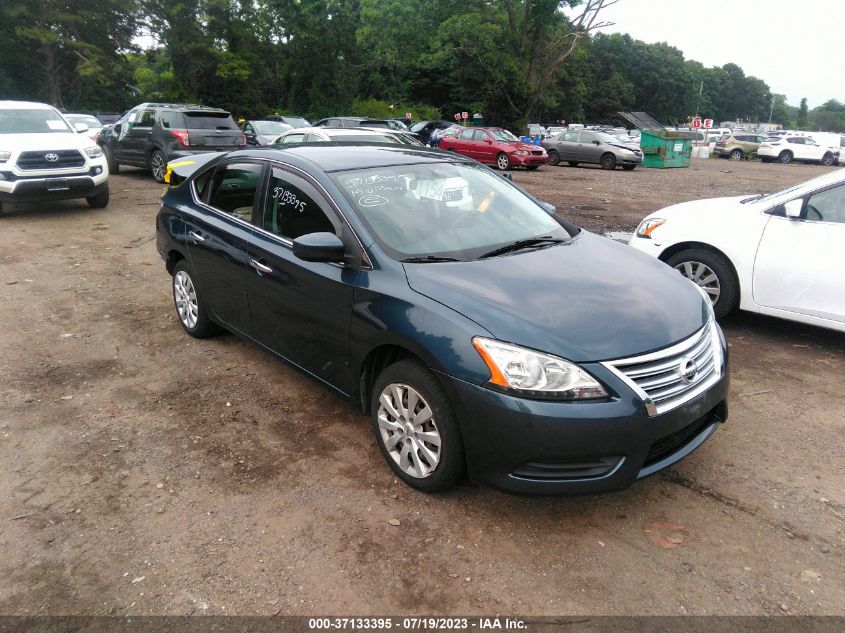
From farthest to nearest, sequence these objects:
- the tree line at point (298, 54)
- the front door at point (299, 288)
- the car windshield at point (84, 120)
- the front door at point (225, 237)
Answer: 1. the tree line at point (298, 54)
2. the car windshield at point (84, 120)
3. the front door at point (225, 237)
4. the front door at point (299, 288)

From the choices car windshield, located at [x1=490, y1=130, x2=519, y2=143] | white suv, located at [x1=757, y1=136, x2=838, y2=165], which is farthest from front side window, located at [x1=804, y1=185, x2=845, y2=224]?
white suv, located at [x1=757, y1=136, x2=838, y2=165]

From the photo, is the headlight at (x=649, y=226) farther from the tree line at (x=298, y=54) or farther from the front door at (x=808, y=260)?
the tree line at (x=298, y=54)

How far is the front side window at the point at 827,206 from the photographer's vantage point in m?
4.85

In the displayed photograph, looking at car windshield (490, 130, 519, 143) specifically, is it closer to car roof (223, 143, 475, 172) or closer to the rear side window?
the rear side window

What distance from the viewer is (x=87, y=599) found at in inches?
100

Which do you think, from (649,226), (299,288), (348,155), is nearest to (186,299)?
(299,288)

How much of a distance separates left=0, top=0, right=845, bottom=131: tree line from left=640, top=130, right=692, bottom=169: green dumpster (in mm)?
16793

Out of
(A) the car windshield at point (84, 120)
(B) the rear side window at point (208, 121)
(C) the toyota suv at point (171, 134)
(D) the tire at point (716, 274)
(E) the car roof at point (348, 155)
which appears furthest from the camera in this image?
(A) the car windshield at point (84, 120)

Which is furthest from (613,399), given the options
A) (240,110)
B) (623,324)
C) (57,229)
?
(240,110)

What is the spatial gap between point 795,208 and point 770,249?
363 mm

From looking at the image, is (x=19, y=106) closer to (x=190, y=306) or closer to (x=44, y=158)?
(x=44, y=158)

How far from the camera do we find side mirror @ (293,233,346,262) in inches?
131

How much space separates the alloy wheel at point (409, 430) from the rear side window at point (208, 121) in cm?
1272

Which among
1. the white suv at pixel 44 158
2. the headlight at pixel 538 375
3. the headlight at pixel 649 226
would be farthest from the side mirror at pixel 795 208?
the white suv at pixel 44 158
